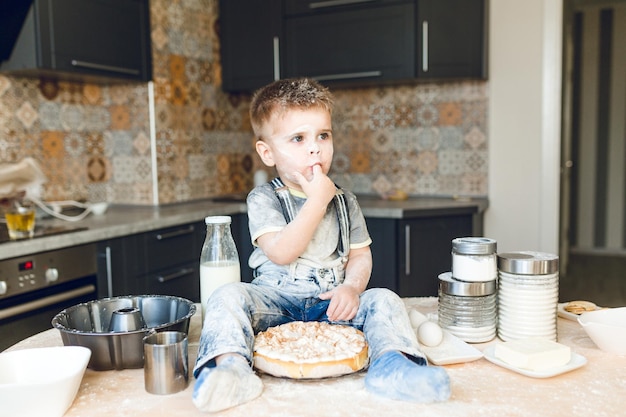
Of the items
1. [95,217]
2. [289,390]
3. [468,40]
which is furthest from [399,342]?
[468,40]

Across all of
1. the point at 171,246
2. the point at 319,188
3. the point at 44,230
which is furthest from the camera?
the point at 171,246

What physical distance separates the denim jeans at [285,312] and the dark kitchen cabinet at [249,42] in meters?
2.43

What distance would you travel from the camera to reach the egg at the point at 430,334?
3.59 ft

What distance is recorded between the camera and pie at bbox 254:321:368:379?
3.08ft

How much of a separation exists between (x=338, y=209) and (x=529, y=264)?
0.43m

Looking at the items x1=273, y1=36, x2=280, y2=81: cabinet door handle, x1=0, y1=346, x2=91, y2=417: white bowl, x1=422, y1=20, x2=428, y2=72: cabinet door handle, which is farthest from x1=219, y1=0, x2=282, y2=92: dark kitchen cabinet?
x1=0, y1=346, x2=91, y2=417: white bowl

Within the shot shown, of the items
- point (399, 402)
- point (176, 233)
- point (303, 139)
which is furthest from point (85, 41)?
point (399, 402)

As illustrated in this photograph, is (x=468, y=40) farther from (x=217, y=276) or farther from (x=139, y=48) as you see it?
(x=217, y=276)

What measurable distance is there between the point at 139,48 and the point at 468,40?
5.43 ft

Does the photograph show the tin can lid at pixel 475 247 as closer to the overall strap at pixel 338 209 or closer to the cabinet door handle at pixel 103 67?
the overall strap at pixel 338 209

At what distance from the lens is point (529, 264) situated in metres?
1.09

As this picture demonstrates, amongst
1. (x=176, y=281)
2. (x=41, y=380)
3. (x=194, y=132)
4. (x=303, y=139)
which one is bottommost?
(x=176, y=281)

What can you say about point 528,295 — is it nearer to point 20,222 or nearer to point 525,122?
point 20,222

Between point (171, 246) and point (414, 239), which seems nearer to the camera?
point (171, 246)
